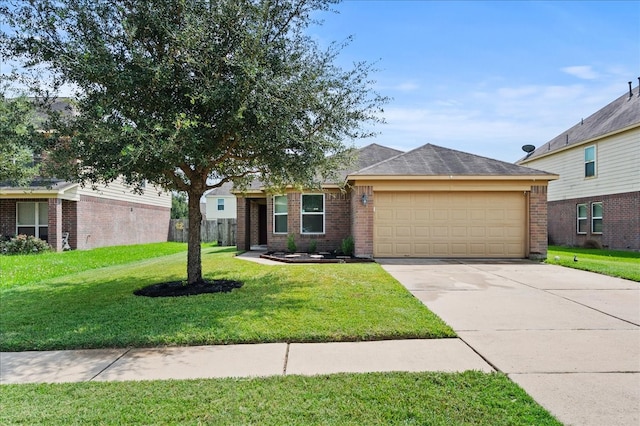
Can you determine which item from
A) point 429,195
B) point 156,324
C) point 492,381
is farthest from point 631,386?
point 429,195

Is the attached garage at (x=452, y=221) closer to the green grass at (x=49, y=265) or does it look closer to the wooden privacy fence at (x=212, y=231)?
the green grass at (x=49, y=265)

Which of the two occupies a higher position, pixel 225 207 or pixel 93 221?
pixel 225 207

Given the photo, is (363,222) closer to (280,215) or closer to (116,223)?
(280,215)

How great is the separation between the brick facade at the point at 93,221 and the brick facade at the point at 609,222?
943 inches

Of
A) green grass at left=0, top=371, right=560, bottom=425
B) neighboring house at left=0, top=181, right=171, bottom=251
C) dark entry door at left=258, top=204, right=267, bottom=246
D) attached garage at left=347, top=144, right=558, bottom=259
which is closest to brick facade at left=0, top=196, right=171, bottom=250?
neighboring house at left=0, top=181, right=171, bottom=251

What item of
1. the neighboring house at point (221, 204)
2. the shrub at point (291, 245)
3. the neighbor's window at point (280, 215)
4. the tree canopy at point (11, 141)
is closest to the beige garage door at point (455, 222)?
the shrub at point (291, 245)

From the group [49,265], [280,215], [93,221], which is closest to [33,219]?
[93,221]

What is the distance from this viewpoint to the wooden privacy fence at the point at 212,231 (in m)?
21.8

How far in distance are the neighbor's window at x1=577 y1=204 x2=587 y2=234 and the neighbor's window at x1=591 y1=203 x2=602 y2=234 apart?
0.63m

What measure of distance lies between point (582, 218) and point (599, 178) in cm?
239

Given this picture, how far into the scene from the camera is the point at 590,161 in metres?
19.0

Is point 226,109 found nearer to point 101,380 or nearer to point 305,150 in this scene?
point 305,150

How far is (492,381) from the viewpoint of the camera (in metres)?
3.59

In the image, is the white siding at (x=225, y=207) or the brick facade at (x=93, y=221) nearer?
the brick facade at (x=93, y=221)
